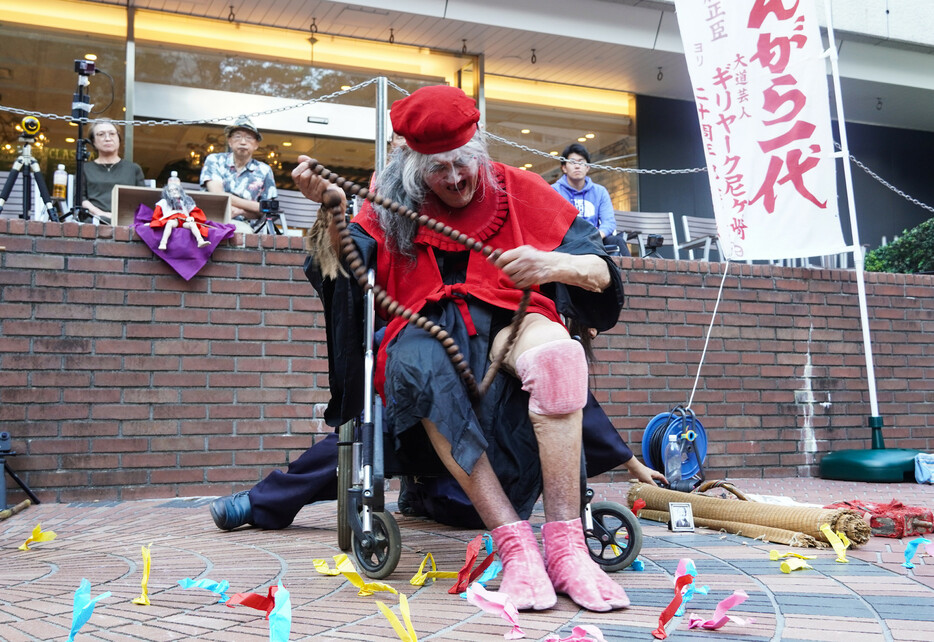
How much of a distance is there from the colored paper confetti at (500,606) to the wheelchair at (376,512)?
0.56 m

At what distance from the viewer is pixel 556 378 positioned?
7.39ft

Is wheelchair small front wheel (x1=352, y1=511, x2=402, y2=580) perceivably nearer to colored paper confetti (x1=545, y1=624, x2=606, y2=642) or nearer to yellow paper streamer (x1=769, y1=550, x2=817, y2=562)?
colored paper confetti (x1=545, y1=624, x2=606, y2=642)

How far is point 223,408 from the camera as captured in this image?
482 centimetres

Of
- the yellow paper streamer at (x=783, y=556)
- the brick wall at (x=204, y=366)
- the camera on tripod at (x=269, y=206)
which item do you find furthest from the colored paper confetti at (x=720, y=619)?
the camera on tripod at (x=269, y=206)

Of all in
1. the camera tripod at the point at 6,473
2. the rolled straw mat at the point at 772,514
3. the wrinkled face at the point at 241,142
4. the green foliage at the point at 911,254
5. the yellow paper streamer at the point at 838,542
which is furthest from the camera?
the green foliage at the point at 911,254

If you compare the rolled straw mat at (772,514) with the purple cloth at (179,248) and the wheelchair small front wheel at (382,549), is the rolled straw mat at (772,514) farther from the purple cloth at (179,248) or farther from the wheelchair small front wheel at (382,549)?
the purple cloth at (179,248)

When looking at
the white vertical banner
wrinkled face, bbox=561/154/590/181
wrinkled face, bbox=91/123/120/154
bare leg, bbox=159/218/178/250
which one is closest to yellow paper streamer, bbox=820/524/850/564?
the white vertical banner

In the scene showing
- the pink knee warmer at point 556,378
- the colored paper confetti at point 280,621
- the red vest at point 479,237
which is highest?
the red vest at point 479,237

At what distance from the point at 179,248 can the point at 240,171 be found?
1686mm

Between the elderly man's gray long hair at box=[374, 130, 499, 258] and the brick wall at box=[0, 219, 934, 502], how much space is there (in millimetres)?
2223

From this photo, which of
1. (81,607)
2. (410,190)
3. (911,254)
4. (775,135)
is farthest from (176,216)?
(911,254)

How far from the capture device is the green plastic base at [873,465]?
5602 mm

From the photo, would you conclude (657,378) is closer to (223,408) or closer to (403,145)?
(223,408)

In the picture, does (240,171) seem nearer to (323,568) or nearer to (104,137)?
(104,137)
